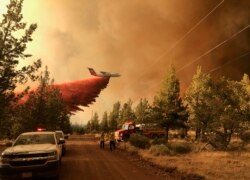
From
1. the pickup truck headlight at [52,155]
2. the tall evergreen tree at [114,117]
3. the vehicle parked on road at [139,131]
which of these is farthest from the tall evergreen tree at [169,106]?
the tall evergreen tree at [114,117]

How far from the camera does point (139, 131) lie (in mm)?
52750

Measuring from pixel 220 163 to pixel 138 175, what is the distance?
25.2 feet

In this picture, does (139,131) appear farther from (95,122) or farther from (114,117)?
(95,122)

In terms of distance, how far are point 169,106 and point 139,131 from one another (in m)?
8.90

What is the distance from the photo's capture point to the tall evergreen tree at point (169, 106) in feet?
195

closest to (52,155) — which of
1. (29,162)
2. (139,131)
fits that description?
(29,162)

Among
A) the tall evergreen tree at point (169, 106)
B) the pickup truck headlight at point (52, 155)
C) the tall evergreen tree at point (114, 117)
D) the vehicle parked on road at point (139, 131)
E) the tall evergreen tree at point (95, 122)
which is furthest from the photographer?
the tall evergreen tree at point (95, 122)

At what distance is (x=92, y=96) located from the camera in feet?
302

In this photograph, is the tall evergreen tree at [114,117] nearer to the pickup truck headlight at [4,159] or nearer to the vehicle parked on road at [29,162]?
the vehicle parked on road at [29,162]

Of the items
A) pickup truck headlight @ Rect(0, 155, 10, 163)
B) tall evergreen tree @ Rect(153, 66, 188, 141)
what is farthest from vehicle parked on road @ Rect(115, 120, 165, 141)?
pickup truck headlight @ Rect(0, 155, 10, 163)

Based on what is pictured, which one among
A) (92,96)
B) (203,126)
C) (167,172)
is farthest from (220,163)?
(92,96)

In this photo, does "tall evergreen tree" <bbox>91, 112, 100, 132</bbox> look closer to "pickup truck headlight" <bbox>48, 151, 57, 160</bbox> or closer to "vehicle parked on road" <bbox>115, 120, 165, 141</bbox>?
"vehicle parked on road" <bbox>115, 120, 165, 141</bbox>

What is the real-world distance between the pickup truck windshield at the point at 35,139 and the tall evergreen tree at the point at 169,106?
139 feet

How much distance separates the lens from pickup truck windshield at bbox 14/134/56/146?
17.0 metres
